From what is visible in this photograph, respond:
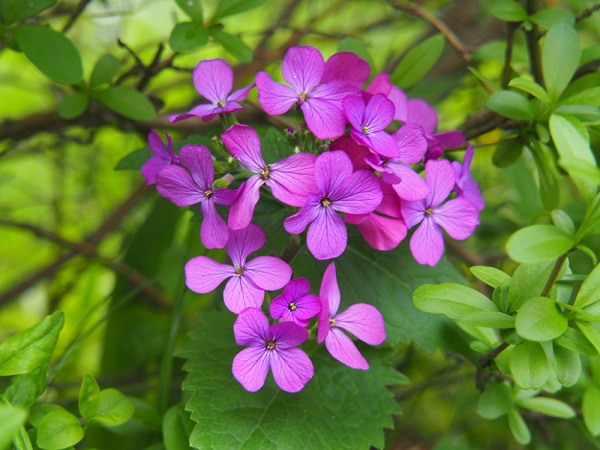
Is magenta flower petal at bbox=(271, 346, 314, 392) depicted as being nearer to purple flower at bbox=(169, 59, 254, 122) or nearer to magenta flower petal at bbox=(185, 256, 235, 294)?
magenta flower petal at bbox=(185, 256, 235, 294)

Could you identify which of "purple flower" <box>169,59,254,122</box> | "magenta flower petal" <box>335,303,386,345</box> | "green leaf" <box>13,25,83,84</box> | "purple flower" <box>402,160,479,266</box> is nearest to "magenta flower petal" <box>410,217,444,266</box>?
"purple flower" <box>402,160,479,266</box>

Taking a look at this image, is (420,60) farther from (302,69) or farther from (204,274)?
(204,274)

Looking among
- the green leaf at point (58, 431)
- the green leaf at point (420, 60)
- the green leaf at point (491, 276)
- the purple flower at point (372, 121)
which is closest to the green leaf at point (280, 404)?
the green leaf at point (58, 431)

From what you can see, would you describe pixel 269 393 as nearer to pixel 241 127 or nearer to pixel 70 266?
pixel 241 127

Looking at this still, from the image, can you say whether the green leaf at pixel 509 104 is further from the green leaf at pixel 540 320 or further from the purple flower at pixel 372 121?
the green leaf at pixel 540 320

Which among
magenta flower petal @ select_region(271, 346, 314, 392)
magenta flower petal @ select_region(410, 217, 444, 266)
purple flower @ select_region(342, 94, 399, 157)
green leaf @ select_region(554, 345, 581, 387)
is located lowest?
magenta flower petal @ select_region(271, 346, 314, 392)

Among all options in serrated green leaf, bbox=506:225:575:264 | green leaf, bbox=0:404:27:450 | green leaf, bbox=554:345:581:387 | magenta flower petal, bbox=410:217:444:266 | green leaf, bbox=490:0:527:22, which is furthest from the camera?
green leaf, bbox=490:0:527:22
